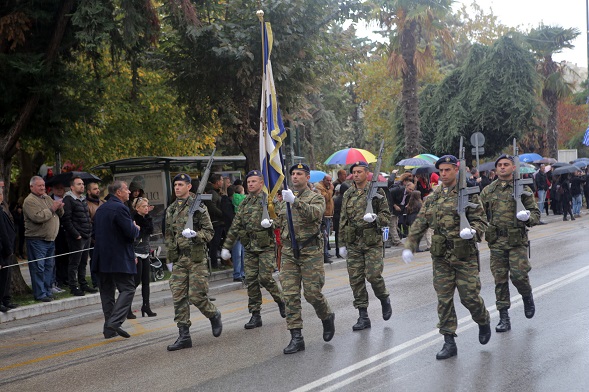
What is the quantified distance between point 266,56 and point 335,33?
36.9ft

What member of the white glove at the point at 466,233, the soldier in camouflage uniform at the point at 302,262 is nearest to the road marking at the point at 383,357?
the soldier in camouflage uniform at the point at 302,262

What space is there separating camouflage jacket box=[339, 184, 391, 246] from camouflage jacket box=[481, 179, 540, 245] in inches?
49.4

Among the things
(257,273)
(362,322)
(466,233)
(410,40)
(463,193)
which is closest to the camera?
(466,233)

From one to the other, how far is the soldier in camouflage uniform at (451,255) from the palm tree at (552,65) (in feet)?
116

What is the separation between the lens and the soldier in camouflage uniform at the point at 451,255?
755cm

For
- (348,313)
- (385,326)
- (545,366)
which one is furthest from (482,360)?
(348,313)

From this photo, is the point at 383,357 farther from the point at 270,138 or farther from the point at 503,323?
the point at 270,138

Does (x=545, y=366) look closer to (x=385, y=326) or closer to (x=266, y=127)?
(x=385, y=326)

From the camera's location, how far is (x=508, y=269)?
887cm

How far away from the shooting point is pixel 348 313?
10352 mm

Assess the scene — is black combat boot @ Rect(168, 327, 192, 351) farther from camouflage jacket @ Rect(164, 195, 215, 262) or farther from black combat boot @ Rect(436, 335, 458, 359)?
black combat boot @ Rect(436, 335, 458, 359)

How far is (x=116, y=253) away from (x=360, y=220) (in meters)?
3.03

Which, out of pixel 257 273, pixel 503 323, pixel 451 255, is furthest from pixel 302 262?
pixel 503 323

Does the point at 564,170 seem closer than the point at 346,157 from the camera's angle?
No
